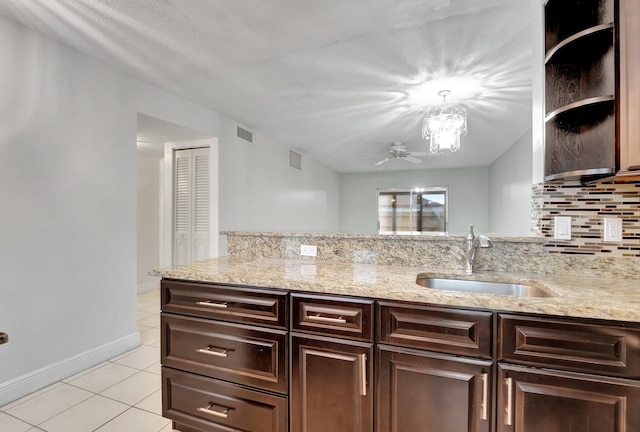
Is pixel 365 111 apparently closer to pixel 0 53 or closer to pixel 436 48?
pixel 436 48

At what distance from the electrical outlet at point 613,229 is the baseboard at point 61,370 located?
11.7ft

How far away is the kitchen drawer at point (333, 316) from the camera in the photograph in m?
1.29

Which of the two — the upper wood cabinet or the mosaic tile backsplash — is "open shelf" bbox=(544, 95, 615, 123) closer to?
the upper wood cabinet

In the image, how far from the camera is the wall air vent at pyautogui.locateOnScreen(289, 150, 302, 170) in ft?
17.8

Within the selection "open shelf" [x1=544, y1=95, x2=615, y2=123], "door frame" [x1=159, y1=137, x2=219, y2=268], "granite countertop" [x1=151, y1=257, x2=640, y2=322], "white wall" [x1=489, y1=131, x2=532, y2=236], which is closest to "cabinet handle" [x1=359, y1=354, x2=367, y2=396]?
"granite countertop" [x1=151, y1=257, x2=640, y2=322]

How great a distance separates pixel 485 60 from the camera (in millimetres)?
2406

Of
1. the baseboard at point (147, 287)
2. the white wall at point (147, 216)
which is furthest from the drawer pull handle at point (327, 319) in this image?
the baseboard at point (147, 287)

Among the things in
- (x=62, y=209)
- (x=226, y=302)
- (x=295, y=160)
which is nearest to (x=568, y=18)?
(x=226, y=302)

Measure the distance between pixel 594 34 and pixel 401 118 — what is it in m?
2.54

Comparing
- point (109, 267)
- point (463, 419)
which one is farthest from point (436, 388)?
point (109, 267)

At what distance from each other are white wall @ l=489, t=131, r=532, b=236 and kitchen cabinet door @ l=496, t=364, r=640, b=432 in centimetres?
246

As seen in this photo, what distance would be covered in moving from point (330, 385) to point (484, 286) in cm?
90

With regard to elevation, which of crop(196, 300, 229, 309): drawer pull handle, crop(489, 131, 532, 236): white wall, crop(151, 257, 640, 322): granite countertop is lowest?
crop(196, 300, 229, 309): drawer pull handle

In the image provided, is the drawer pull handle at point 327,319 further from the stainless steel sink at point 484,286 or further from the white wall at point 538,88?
the white wall at point 538,88
